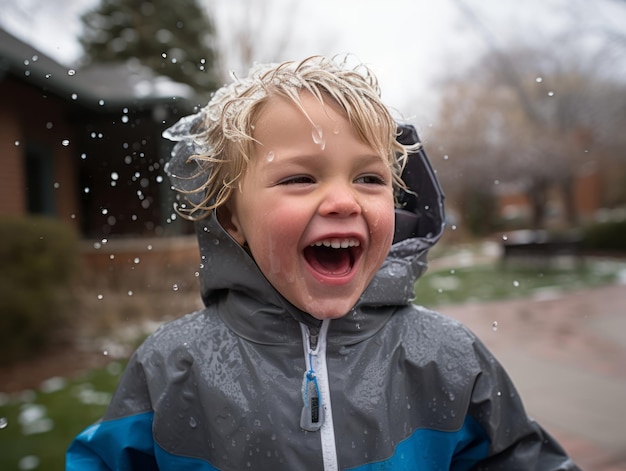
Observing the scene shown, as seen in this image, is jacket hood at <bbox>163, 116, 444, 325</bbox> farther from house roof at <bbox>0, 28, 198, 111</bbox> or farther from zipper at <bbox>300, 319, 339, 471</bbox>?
house roof at <bbox>0, 28, 198, 111</bbox>

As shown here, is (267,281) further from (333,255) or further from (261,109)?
(261,109)

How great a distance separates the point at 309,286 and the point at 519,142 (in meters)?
17.8

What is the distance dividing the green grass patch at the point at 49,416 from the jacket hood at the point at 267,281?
2537 mm

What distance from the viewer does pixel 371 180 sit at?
4.09 feet

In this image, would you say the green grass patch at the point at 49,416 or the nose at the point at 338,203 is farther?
the green grass patch at the point at 49,416

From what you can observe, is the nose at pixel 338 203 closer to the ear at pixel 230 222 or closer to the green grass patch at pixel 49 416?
the ear at pixel 230 222

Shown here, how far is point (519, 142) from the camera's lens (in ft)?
58.0

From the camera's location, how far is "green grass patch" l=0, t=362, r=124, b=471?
3697mm

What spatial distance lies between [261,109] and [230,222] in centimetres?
30

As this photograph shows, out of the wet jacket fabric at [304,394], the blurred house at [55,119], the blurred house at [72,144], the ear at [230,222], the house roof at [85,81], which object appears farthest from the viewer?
the blurred house at [55,119]

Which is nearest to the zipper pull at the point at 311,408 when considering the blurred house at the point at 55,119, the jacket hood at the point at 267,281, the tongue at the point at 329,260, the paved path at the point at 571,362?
the jacket hood at the point at 267,281

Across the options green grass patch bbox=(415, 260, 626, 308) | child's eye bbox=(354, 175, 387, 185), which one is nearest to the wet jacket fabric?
child's eye bbox=(354, 175, 387, 185)

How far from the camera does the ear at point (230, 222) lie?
53.1 inches

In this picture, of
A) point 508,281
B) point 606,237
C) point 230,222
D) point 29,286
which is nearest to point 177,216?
point 230,222
